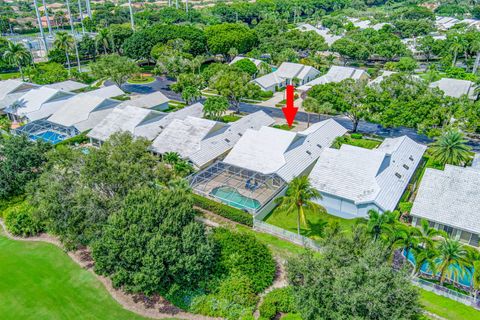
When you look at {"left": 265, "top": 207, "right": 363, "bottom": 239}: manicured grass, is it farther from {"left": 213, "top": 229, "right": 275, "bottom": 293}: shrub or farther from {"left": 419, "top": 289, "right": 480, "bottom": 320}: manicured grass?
{"left": 419, "top": 289, "right": 480, "bottom": 320}: manicured grass

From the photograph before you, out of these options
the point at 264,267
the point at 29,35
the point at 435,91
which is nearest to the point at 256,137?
the point at 264,267

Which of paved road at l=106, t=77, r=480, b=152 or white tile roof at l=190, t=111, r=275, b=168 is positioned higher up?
white tile roof at l=190, t=111, r=275, b=168

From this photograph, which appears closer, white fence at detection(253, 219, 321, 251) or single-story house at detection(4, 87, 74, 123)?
white fence at detection(253, 219, 321, 251)

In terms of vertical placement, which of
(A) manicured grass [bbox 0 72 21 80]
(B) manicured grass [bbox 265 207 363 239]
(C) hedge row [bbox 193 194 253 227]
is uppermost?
(C) hedge row [bbox 193 194 253 227]

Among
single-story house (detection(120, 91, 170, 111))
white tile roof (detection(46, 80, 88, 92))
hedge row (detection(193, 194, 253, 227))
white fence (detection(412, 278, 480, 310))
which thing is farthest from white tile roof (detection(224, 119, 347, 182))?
white tile roof (detection(46, 80, 88, 92))

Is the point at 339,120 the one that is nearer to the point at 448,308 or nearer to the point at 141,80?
the point at 448,308

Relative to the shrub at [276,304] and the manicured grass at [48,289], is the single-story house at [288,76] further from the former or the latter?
the shrub at [276,304]

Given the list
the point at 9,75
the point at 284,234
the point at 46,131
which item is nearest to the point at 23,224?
the point at 46,131
